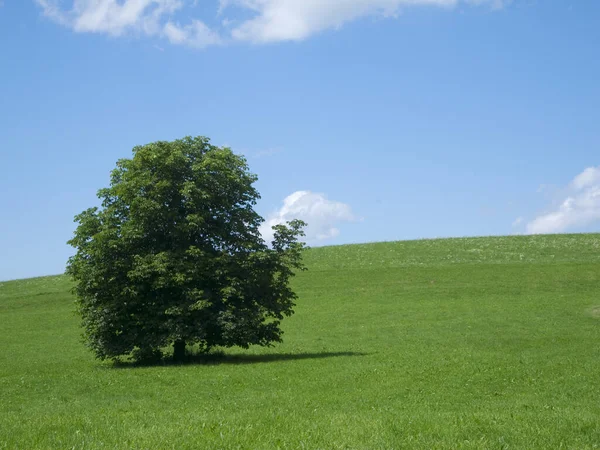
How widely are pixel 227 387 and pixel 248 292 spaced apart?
1079cm

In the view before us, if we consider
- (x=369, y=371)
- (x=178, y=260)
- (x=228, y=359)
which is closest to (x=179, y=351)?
(x=228, y=359)

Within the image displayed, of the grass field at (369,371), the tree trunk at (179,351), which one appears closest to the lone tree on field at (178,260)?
the tree trunk at (179,351)

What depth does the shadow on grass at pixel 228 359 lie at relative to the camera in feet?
124

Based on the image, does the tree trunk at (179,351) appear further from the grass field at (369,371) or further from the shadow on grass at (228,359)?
the grass field at (369,371)

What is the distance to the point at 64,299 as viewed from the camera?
78.7 m

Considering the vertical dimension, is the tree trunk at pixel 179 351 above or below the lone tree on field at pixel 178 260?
below

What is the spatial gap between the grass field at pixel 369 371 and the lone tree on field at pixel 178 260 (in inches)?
95.5

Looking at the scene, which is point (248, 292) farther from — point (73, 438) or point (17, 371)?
point (73, 438)

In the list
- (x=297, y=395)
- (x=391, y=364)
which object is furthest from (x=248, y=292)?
(x=297, y=395)

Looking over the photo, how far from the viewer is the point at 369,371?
30.3 meters

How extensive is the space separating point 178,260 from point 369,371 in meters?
13.2

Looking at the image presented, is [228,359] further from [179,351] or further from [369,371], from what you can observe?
[369,371]

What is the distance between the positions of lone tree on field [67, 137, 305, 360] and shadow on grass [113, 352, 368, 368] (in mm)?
666

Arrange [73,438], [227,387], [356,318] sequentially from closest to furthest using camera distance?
[73,438], [227,387], [356,318]
